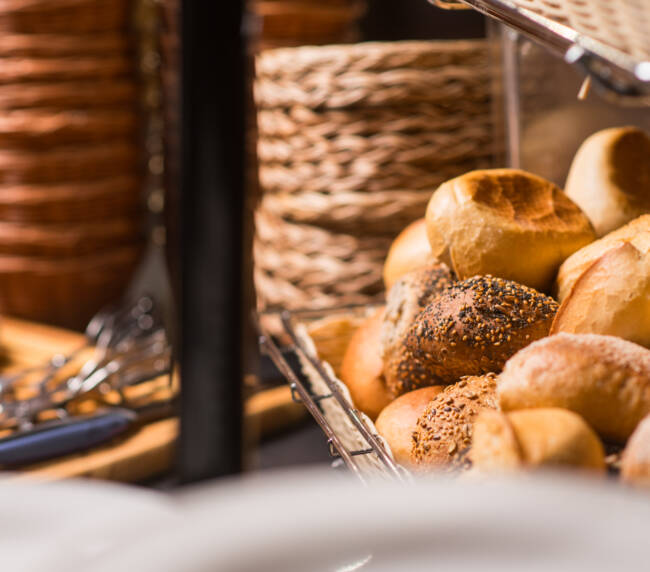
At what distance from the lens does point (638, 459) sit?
8.3 inches

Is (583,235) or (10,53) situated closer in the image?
(583,235)

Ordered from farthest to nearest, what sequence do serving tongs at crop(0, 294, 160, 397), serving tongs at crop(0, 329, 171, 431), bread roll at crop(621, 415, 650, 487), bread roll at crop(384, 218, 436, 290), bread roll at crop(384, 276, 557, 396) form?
serving tongs at crop(0, 294, 160, 397), serving tongs at crop(0, 329, 171, 431), bread roll at crop(384, 218, 436, 290), bread roll at crop(384, 276, 557, 396), bread roll at crop(621, 415, 650, 487)

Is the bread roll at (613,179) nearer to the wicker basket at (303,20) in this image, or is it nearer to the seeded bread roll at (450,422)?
the seeded bread roll at (450,422)

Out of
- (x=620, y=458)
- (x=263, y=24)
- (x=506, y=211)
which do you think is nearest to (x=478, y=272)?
(x=506, y=211)

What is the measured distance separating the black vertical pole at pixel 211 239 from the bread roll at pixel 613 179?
201mm

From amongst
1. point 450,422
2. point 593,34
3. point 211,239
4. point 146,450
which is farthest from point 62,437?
point 593,34

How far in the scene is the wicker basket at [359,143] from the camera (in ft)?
2.07

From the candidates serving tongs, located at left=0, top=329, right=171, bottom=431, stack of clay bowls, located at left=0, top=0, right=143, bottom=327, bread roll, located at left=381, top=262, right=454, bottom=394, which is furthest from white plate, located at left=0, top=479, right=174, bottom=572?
stack of clay bowls, located at left=0, top=0, right=143, bottom=327

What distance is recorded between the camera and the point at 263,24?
0.82 m

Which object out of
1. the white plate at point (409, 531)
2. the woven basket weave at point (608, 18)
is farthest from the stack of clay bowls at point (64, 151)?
the white plate at point (409, 531)

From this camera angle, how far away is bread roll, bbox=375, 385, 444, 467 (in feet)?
1.07

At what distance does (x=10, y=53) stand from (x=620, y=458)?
80cm

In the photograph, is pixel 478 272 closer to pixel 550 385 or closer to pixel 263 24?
pixel 550 385

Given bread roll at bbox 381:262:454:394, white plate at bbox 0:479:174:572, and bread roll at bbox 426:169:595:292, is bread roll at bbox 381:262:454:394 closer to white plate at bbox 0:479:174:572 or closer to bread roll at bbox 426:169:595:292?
bread roll at bbox 426:169:595:292
